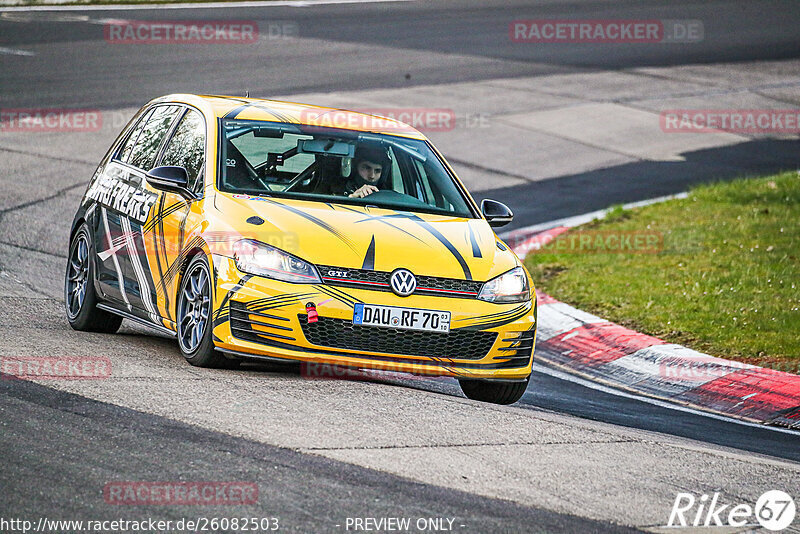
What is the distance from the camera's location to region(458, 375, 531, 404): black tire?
8.02m

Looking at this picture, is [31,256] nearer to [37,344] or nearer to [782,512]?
[37,344]

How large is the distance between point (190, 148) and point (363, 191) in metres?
1.18

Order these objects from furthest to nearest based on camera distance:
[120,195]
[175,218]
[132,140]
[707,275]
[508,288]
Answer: [707,275], [132,140], [120,195], [175,218], [508,288]

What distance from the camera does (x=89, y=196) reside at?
9.27m

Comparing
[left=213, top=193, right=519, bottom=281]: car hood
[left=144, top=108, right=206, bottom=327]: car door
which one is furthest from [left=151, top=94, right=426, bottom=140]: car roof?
[left=213, top=193, right=519, bottom=281]: car hood

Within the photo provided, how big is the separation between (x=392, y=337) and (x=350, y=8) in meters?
26.8

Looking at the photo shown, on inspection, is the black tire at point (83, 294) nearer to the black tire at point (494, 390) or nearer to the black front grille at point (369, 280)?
the black front grille at point (369, 280)

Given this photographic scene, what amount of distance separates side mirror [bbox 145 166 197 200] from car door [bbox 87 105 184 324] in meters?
0.40

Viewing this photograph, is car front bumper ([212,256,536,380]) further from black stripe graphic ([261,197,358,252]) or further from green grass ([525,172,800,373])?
green grass ([525,172,800,373])

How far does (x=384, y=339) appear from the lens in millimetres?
7309
